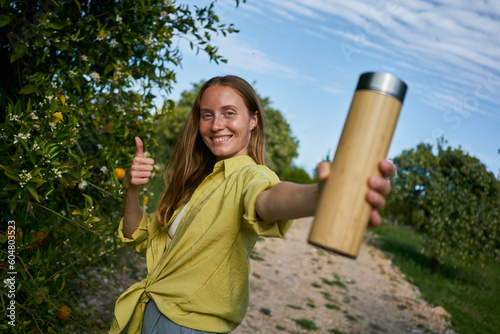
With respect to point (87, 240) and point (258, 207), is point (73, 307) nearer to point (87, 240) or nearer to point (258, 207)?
point (87, 240)

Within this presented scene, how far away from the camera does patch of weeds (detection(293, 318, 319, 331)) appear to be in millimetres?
5446

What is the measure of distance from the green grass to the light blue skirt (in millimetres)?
5790

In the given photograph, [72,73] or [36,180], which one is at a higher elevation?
[72,73]

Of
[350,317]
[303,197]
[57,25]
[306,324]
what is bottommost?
[306,324]

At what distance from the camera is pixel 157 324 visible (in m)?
1.66

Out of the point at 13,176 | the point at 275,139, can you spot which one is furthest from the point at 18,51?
the point at 275,139

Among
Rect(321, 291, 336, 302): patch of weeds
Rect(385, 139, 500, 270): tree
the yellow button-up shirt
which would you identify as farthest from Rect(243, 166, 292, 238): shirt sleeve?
Rect(385, 139, 500, 270): tree

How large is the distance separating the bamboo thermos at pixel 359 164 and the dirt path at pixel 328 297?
4.30 meters

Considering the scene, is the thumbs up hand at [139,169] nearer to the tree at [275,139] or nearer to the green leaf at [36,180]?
the green leaf at [36,180]

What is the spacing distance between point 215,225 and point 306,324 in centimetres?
435

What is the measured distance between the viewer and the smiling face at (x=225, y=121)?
198 cm

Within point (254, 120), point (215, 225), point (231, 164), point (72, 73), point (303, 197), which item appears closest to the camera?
point (303, 197)

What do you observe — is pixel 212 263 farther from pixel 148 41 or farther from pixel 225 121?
pixel 148 41

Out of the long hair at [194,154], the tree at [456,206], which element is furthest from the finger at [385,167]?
the tree at [456,206]
